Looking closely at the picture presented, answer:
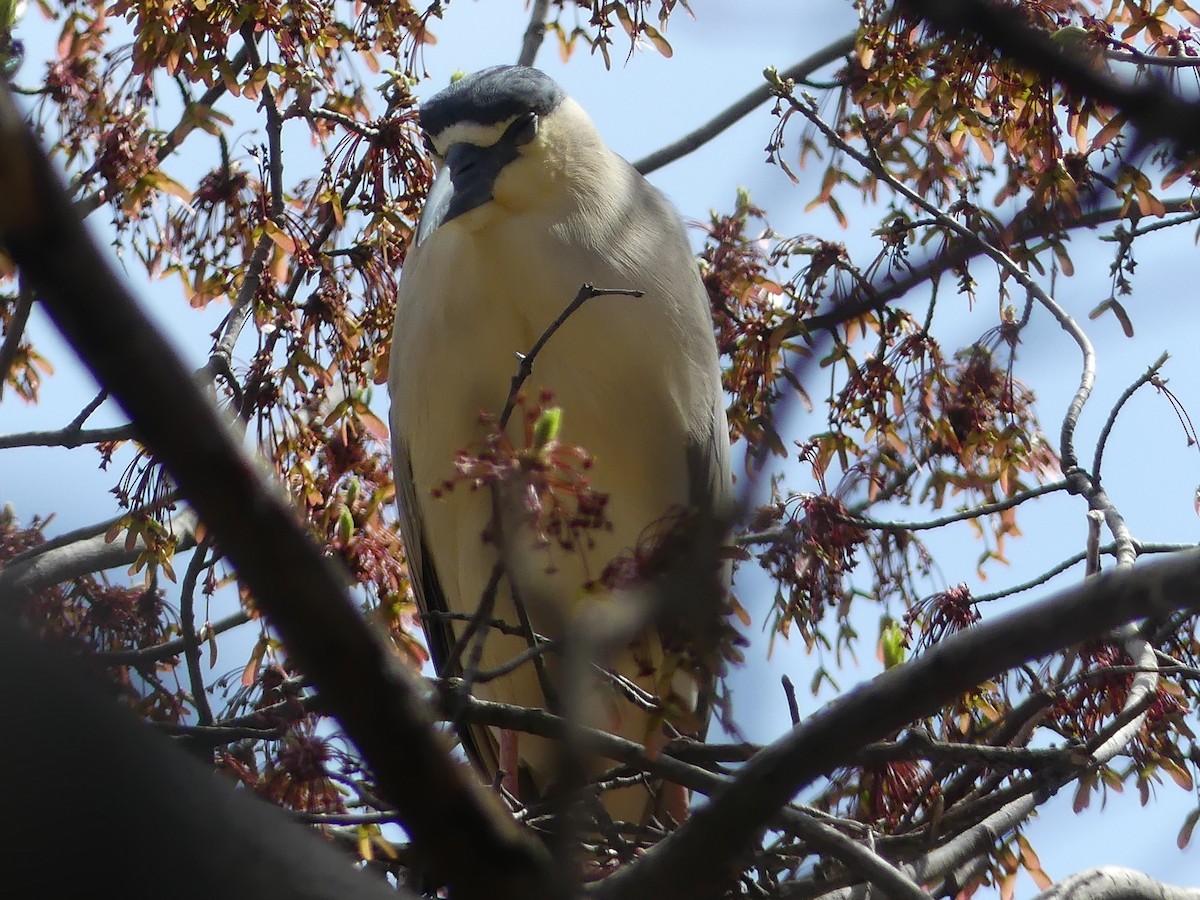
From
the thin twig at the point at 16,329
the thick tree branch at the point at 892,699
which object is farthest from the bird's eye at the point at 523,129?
the thick tree branch at the point at 892,699

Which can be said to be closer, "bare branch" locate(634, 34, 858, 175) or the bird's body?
the bird's body

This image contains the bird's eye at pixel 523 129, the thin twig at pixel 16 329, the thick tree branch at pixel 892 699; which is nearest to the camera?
the thick tree branch at pixel 892 699

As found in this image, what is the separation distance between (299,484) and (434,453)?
0.39 metres

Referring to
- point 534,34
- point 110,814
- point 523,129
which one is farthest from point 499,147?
point 110,814

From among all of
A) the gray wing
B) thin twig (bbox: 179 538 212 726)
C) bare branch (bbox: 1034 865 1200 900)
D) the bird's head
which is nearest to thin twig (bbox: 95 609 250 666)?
thin twig (bbox: 179 538 212 726)

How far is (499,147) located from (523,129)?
0.22 ft

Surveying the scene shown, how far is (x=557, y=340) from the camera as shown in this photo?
2.77 meters

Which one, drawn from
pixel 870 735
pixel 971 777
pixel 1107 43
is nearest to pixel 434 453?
pixel 971 777

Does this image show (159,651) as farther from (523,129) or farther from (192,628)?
(523,129)

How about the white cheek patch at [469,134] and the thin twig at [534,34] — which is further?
the thin twig at [534,34]

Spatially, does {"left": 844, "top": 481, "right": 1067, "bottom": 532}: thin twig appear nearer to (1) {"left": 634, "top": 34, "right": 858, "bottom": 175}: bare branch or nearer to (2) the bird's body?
(2) the bird's body

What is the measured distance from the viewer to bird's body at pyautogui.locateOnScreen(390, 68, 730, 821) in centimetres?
278

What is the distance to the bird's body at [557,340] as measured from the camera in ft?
9.11

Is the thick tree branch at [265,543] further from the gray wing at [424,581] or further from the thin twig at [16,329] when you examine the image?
the gray wing at [424,581]
